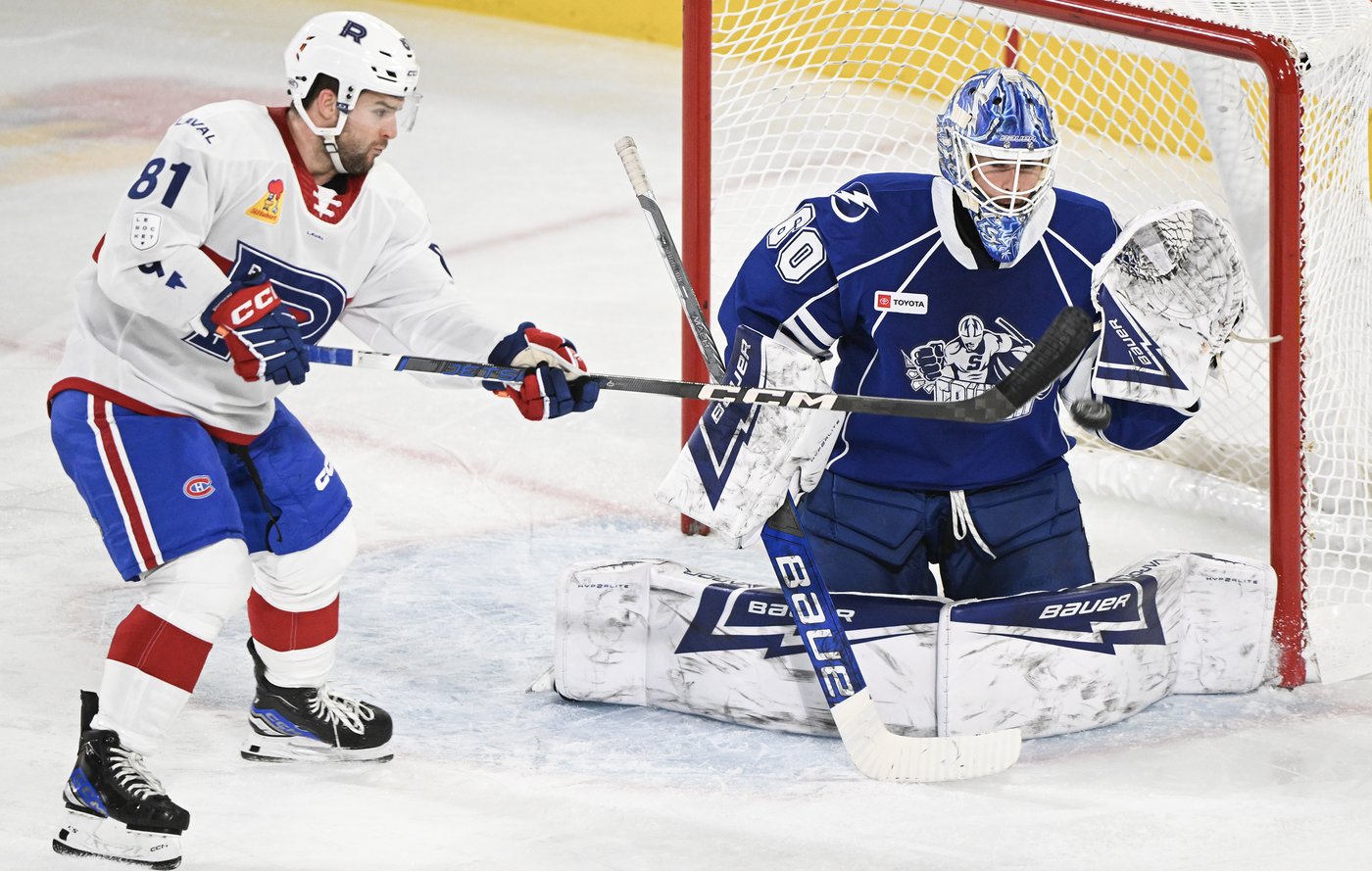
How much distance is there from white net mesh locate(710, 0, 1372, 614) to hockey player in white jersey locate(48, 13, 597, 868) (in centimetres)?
129

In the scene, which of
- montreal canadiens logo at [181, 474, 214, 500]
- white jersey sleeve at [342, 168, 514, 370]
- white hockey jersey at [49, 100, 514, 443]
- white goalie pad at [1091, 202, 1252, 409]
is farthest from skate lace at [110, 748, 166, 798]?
white goalie pad at [1091, 202, 1252, 409]

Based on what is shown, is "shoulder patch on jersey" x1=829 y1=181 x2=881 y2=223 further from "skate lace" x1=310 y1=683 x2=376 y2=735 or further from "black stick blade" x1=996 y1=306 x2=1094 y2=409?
"skate lace" x1=310 y1=683 x2=376 y2=735

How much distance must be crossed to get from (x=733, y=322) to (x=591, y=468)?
127cm

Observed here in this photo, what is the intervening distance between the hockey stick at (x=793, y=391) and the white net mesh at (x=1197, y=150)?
64cm

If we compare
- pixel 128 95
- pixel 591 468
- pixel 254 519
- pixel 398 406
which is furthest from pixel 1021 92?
pixel 128 95

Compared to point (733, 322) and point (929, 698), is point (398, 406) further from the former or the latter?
point (929, 698)

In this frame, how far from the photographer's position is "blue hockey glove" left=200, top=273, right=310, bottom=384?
2543mm

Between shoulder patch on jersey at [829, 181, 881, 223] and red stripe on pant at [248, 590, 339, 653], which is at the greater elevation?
shoulder patch on jersey at [829, 181, 881, 223]

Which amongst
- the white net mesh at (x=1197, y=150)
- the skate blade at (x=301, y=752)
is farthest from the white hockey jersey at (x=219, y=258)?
the white net mesh at (x=1197, y=150)

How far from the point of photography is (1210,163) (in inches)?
177

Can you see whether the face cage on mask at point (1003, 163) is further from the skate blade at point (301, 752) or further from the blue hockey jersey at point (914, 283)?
the skate blade at point (301, 752)

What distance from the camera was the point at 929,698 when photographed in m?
2.92

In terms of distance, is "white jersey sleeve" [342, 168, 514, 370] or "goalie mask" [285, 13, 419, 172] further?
"white jersey sleeve" [342, 168, 514, 370]

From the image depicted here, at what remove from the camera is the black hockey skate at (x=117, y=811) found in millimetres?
2502
